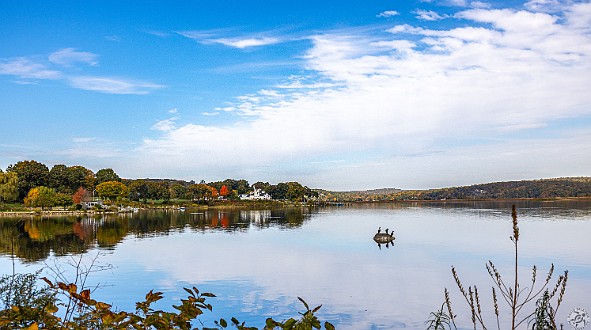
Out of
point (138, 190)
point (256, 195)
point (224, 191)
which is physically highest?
point (138, 190)

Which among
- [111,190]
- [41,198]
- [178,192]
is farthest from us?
[178,192]

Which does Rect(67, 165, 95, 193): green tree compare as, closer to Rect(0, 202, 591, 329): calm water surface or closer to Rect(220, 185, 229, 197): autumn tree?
Rect(220, 185, 229, 197): autumn tree

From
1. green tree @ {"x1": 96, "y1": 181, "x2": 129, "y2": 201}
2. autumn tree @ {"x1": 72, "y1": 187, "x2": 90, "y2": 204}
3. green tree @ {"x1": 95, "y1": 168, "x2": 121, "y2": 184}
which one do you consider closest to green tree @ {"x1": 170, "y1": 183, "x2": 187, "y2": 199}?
green tree @ {"x1": 95, "y1": 168, "x2": 121, "y2": 184}

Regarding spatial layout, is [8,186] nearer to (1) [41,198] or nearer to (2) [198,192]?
(1) [41,198]

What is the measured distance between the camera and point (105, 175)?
433ft

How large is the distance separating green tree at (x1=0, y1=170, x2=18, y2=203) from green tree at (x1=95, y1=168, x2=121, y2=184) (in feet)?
99.8

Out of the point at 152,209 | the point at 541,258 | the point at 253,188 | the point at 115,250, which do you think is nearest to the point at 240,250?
the point at 115,250

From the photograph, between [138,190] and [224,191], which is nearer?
[138,190]

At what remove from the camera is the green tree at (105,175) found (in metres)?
128

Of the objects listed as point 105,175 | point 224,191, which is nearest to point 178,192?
point 224,191

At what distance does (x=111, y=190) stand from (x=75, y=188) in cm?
1306

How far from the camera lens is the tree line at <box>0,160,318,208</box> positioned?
94.6 m

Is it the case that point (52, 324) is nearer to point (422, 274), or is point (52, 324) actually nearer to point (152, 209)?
point (422, 274)

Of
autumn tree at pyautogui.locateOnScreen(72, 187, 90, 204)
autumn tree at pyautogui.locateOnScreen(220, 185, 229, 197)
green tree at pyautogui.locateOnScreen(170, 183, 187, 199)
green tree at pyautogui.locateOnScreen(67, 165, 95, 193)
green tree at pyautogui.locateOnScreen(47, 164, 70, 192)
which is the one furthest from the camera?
autumn tree at pyautogui.locateOnScreen(220, 185, 229, 197)
